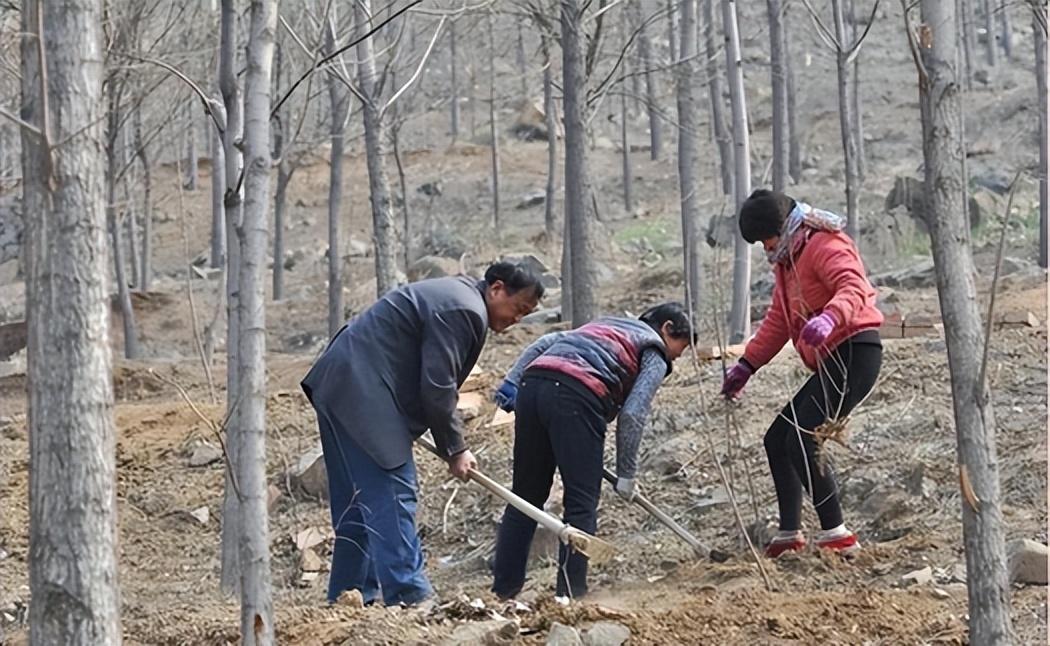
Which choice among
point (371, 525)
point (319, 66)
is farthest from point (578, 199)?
point (319, 66)

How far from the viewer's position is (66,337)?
12.4ft

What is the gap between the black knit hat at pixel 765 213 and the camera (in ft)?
20.6

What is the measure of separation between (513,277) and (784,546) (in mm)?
1732

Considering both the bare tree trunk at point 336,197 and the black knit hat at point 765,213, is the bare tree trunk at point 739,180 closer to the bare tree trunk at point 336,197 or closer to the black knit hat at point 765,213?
the bare tree trunk at point 336,197

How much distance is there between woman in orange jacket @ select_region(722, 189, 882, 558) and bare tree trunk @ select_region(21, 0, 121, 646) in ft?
10.4

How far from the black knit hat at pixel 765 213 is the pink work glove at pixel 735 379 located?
636mm

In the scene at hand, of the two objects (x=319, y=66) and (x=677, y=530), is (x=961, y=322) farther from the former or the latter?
(x=677, y=530)

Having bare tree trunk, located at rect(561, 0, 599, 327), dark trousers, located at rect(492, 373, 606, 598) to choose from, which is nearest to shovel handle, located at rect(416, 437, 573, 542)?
dark trousers, located at rect(492, 373, 606, 598)

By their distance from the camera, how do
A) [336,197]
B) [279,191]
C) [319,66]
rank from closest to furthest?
[319,66] < [336,197] < [279,191]

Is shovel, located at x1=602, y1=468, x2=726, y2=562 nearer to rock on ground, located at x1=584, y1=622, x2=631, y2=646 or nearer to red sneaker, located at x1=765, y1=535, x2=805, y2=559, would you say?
red sneaker, located at x1=765, y1=535, x2=805, y2=559

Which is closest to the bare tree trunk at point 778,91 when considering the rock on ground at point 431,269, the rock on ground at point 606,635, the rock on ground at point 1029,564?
the rock on ground at point 431,269

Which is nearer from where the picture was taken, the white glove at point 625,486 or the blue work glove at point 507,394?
the white glove at point 625,486

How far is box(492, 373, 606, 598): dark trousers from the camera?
6281mm

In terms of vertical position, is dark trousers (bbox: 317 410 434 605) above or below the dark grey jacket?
below
